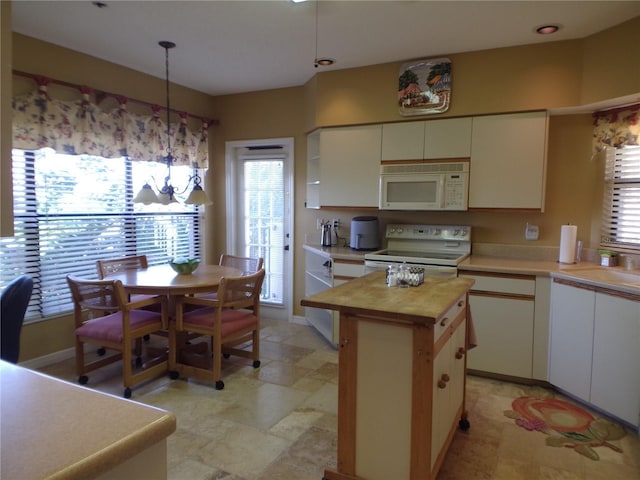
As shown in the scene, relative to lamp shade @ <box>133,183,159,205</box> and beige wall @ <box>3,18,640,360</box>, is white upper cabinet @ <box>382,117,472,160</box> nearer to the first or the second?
beige wall @ <box>3,18,640,360</box>

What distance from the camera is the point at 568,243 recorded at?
11.1 feet

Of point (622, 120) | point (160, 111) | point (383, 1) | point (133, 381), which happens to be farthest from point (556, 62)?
point (133, 381)

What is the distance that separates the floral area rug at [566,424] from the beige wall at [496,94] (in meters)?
1.42

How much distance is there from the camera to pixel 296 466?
7.32 ft

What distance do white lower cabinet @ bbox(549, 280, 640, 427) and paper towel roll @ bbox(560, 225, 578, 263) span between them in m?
0.46

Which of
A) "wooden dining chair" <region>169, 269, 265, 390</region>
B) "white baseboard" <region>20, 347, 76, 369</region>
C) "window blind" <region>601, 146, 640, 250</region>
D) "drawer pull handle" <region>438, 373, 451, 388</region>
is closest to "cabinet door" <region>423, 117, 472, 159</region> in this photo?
"window blind" <region>601, 146, 640, 250</region>

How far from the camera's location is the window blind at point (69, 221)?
331 cm

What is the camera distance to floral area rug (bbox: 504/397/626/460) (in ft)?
8.09

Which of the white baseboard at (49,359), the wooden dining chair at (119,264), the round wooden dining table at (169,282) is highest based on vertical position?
the wooden dining chair at (119,264)

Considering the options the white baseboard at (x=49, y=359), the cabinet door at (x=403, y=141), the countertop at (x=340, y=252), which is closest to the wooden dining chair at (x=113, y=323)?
the white baseboard at (x=49, y=359)

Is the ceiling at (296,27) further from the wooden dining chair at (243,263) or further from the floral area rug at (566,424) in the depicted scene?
the floral area rug at (566,424)

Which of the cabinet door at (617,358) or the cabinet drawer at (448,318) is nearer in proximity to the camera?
the cabinet drawer at (448,318)

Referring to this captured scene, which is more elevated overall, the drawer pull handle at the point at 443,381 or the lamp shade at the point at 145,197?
the lamp shade at the point at 145,197

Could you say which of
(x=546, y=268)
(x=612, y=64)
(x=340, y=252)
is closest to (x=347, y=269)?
(x=340, y=252)
